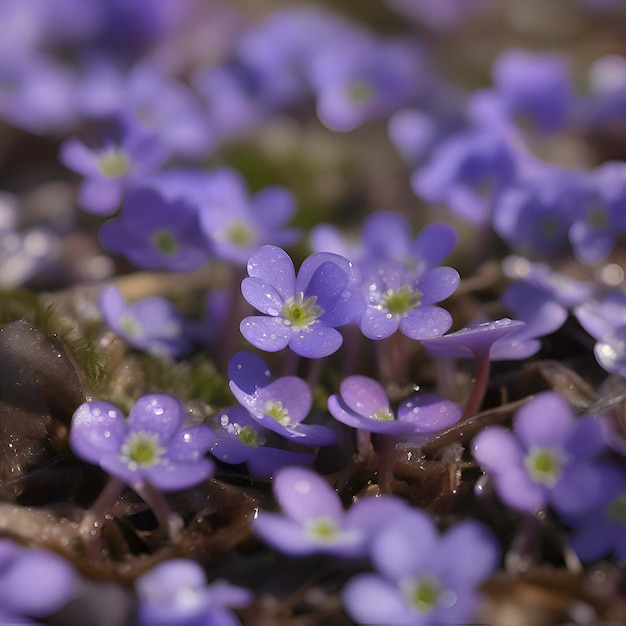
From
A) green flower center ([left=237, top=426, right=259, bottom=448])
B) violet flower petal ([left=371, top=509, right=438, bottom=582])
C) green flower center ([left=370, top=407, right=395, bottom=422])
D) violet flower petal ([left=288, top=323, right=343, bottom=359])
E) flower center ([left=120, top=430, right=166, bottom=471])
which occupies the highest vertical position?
violet flower petal ([left=288, top=323, right=343, bottom=359])

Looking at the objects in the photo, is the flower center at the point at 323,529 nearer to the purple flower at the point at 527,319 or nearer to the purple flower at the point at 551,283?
the purple flower at the point at 527,319

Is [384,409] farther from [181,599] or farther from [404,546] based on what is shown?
[181,599]

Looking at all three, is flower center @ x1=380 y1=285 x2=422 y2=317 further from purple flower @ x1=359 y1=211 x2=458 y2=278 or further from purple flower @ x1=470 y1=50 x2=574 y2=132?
purple flower @ x1=470 y1=50 x2=574 y2=132

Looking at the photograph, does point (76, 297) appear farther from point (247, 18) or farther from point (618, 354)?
point (247, 18)

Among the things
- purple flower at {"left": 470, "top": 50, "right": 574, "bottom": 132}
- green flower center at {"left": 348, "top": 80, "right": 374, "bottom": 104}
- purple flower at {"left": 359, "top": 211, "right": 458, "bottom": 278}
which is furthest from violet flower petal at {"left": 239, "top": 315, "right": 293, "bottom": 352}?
green flower center at {"left": 348, "top": 80, "right": 374, "bottom": 104}

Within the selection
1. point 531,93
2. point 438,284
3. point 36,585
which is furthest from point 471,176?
point 36,585

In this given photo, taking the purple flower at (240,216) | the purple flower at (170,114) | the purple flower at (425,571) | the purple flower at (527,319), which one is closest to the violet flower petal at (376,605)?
the purple flower at (425,571)
